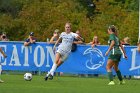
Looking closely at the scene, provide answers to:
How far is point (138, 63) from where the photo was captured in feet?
86.4

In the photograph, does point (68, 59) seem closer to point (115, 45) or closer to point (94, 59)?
point (94, 59)

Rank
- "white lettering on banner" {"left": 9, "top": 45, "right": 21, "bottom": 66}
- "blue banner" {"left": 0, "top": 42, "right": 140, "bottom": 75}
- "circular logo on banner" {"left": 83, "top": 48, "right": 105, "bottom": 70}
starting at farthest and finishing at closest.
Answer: "white lettering on banner" {"left": 9, "top": 45, "right": 21, "bottom": 66} < "circular logo on banner" {"left": 83, "top": 48, "right": 105, "bottom": 70} < "blue banner" {"left": 0, "top": 42, "right": 140, "bottom": 75}

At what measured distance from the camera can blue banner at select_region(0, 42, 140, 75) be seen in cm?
2652

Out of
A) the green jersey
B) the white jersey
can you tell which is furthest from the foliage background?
the green jersey

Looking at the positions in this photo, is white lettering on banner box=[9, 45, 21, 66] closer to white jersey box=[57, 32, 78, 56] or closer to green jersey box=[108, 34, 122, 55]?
white jersey box=[57, 32, 78, 56]

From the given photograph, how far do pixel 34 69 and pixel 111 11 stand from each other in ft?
87.0

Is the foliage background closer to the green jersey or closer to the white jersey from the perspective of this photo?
the white jersey

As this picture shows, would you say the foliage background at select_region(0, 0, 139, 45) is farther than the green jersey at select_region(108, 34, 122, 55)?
Yes

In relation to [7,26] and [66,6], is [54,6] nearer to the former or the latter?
[66,6]

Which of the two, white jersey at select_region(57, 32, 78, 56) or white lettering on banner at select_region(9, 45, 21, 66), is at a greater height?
white jersey at select_region(57, 32, 78, 56)

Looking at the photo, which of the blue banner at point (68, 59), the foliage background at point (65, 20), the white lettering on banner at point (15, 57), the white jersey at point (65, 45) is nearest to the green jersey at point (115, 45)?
the white jersey at point (65, 45)

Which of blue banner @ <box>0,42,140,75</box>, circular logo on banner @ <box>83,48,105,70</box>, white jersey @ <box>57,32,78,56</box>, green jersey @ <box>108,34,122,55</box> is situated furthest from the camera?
circular logo on banner @ <box>83,48,105,70</box>

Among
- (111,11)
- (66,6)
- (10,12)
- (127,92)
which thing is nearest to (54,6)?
(66,6)

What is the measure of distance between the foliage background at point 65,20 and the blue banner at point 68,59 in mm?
20948
